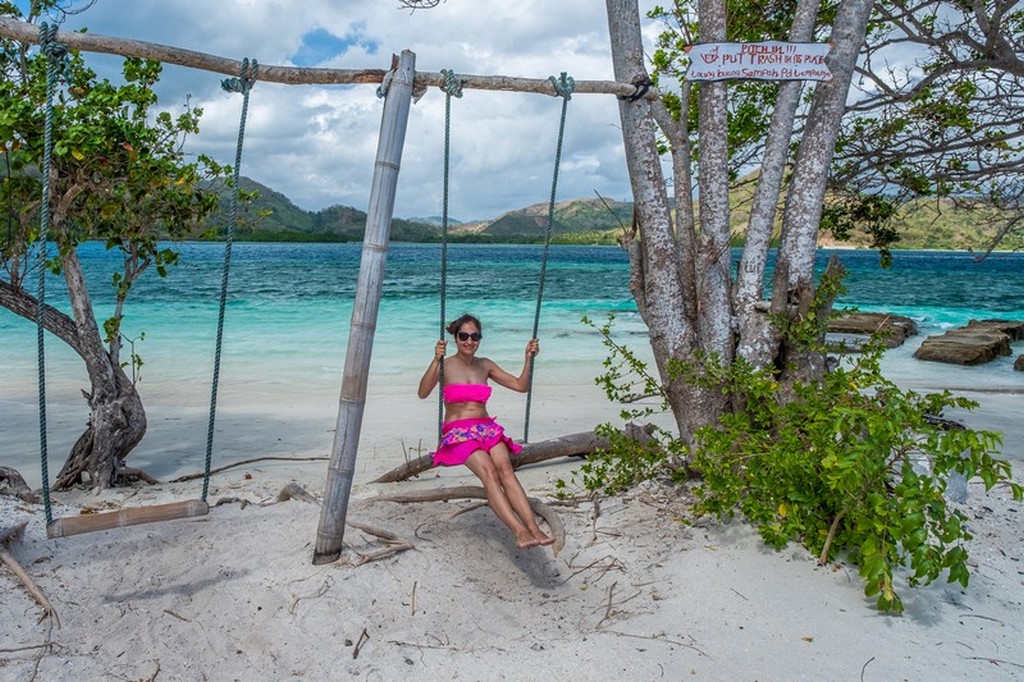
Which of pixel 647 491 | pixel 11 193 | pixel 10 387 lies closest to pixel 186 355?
pixel 10 387

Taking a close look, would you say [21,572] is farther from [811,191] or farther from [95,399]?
[811,191]

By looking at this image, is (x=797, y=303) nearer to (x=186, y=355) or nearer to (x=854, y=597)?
(x=854, y=597)

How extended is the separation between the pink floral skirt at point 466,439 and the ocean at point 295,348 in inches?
136

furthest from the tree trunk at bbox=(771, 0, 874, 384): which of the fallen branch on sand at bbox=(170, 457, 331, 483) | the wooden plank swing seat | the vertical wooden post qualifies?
the fallen branch on sand at bbox=(170, 457, 331, 483)

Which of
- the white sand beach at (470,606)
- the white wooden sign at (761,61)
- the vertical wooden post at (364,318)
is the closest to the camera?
the white sand beach at (470,606)

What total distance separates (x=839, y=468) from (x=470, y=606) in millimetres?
1659

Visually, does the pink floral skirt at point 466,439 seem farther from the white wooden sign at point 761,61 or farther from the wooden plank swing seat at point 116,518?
the white wooden sign at point 761,61

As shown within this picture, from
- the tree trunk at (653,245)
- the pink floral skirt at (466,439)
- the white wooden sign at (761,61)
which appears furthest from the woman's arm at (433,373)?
the white wooden sign at (761,61)

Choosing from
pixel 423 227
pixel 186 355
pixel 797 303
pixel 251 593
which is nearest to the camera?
pixel 251 593

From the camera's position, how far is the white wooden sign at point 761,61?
456 centimetres

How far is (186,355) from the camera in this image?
14570mm

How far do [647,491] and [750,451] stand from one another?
90cm

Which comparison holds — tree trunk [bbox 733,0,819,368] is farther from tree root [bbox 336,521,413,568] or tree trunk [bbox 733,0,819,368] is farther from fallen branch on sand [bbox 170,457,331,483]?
fallen branch on sand [bbox 170,457,331,483]

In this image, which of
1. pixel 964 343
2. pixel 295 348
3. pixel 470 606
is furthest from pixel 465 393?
pixel 964 343
